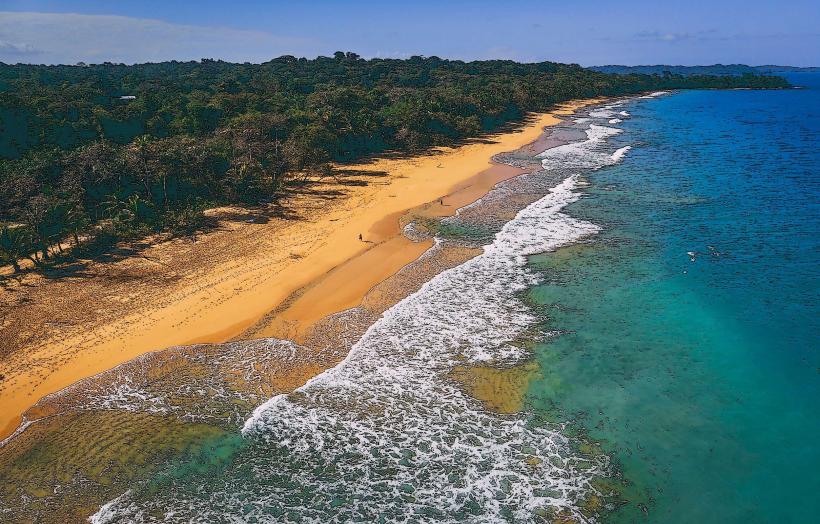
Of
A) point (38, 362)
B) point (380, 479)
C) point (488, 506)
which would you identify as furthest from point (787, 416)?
point (38, 362)

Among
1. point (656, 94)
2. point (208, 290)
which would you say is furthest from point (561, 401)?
point (656, 94)

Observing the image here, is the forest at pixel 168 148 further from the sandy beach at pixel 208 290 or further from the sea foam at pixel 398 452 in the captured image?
the sea foam at pixel 398 452

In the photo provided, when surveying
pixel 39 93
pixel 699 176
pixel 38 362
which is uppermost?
pixel 39 93

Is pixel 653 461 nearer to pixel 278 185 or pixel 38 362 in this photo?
pixel 38 362

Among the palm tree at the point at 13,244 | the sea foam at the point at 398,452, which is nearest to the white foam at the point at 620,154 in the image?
the sea foam at the point at 398,452

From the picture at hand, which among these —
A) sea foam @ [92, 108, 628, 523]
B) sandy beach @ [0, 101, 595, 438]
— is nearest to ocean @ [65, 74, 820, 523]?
sea foam @ [92, 108, 628, 523]
